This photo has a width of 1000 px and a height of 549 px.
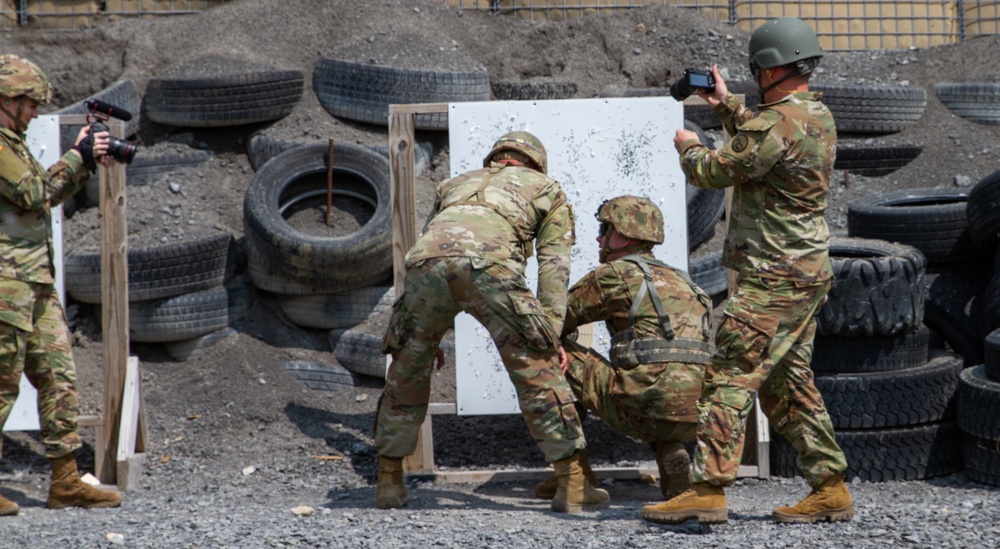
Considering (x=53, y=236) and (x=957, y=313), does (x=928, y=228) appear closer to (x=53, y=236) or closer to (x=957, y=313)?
(x=957, y=313)

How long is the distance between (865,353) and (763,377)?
1.86 m

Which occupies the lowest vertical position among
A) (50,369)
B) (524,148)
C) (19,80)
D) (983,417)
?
(983,417)

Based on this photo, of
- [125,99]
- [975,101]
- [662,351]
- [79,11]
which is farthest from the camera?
[79,11]

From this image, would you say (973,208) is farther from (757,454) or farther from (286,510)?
(286,510)

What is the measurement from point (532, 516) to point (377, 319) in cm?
316

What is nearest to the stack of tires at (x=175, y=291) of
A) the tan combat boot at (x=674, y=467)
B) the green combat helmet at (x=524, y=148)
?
the green combat helmet at (x=524, y=148)

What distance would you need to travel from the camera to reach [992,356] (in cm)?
622

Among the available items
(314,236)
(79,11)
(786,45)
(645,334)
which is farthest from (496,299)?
(79,11)

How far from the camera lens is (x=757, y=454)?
6375 millimetres

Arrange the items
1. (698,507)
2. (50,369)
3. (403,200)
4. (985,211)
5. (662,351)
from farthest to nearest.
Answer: (985,211) < (403,200) < (50,369) < (662,351) < (698,507)

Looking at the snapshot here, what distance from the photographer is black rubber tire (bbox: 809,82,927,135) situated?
9852 mm

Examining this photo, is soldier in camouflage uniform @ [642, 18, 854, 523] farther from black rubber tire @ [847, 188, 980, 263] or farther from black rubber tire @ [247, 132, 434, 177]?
black rubber tire @ [247, 132, 434, 177]

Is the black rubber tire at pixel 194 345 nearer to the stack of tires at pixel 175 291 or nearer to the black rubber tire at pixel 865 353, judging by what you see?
the stack of tires at pixel 175 291

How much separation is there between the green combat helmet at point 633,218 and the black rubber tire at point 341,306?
9.56 ft
